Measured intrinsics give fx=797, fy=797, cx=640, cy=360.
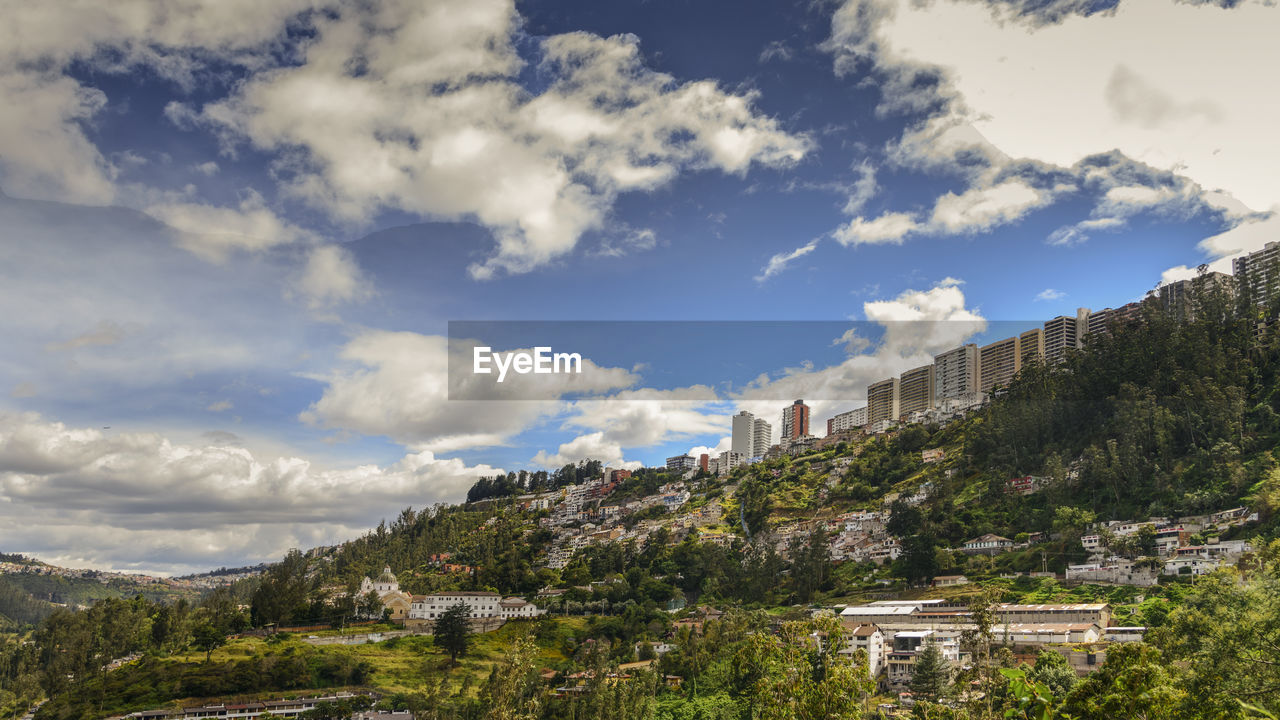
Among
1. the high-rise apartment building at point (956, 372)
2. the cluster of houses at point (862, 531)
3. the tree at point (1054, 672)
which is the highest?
the high-rise apartment building at point (956, 372)

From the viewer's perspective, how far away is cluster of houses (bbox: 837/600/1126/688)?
33938 mm

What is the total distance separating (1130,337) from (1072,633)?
36.8m

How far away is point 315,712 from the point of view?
34.5m

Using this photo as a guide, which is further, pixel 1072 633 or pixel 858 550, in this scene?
pixel 858 550

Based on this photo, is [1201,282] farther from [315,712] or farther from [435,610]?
[315,712]

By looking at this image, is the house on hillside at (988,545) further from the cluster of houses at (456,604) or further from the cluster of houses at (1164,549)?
the cluster of houses at (456,604)

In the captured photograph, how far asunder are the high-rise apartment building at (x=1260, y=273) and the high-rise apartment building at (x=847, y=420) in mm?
51914

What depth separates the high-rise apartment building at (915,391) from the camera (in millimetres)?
107812

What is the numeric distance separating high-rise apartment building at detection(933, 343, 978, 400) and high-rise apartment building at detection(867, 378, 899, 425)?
792 cm

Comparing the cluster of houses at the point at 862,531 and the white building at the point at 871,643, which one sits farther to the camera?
the cluster of houses at the point at 862,531

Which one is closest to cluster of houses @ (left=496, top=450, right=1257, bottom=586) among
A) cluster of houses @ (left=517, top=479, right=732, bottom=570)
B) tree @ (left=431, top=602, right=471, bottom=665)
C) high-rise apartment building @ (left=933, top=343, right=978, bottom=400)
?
cluster of houses @ (left=517, top=479, right=732, bottom=570)

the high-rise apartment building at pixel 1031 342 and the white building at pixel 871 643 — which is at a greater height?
the high-rise apartment building at pixel 1031 342

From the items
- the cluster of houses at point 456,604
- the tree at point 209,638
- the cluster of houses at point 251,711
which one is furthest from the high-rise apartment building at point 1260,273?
the tree at point 209,638

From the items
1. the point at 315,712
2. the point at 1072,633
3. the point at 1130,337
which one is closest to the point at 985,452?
the point at 1130,337
